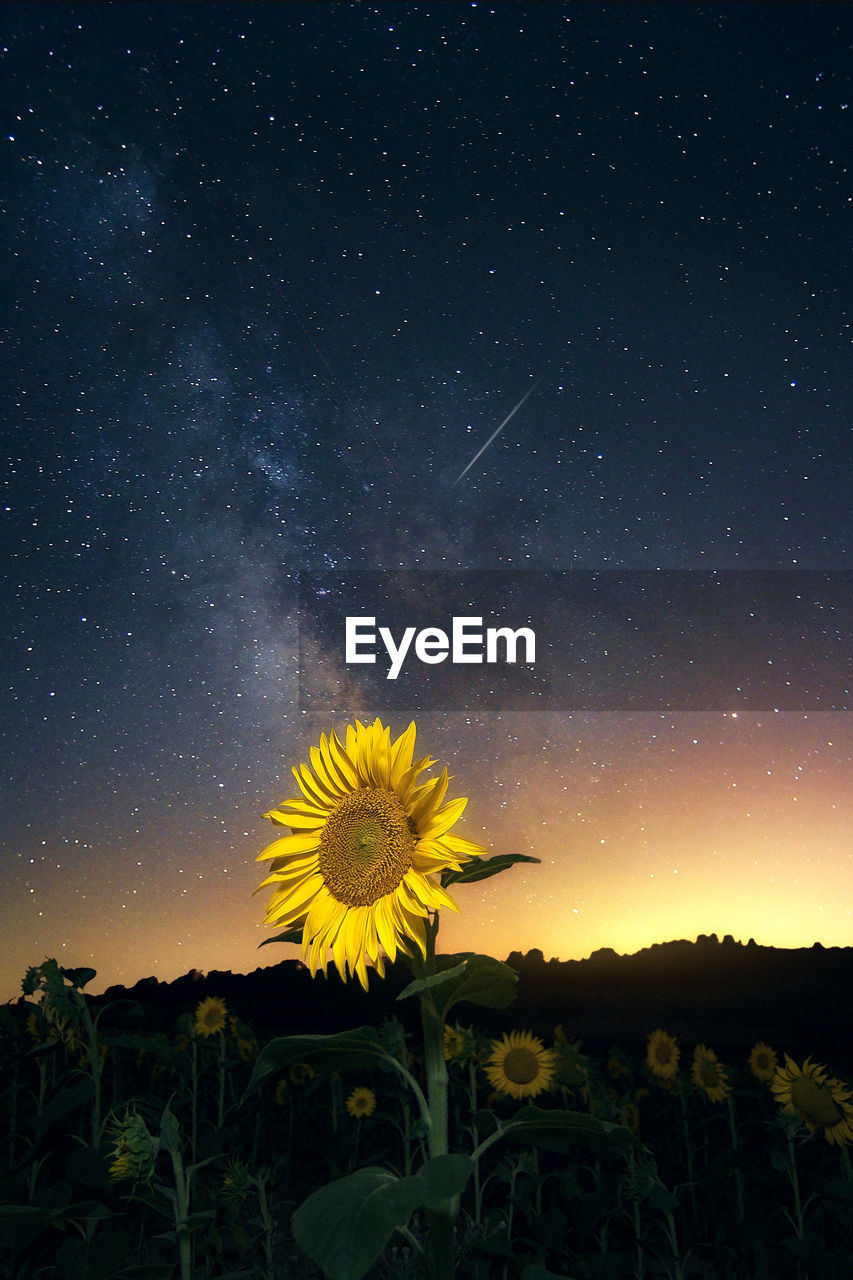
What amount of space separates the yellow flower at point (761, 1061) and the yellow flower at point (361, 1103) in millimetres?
2578

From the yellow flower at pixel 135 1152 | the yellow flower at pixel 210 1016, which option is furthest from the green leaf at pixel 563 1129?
the yellow flower at pixel 210 1016

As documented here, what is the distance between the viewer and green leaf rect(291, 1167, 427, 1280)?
89 centimetres

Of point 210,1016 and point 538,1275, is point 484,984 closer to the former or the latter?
point 538,1275

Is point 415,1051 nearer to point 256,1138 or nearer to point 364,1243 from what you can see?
point 256,1138

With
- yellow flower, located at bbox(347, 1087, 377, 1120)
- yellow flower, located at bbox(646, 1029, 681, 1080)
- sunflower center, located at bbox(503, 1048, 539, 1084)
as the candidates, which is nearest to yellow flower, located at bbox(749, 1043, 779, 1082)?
yellow flower, located at bbox(646, 1029, 681, 1080)

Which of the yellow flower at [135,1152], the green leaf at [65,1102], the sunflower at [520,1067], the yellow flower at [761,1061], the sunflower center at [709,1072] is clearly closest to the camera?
the yellow flower at [135,1152]

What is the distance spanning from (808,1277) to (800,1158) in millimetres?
2100

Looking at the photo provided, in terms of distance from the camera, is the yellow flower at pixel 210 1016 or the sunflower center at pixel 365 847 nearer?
the sunflower center at pixel 365 847

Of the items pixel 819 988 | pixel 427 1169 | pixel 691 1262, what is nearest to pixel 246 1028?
pixel 691 1262

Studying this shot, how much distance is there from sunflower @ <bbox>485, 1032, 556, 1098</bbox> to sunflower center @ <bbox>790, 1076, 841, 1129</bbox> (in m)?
1.21

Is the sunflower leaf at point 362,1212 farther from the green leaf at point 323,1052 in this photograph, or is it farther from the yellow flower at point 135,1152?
the yellow flower at point 135,1152

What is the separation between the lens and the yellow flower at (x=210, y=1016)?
705 cm

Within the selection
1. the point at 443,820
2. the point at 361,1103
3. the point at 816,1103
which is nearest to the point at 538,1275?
the point at 443,820

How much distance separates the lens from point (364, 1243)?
896 millimetres
